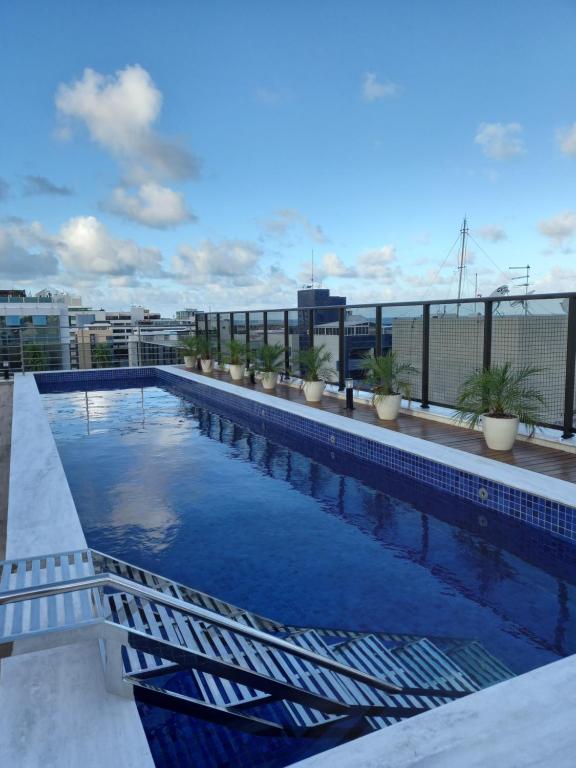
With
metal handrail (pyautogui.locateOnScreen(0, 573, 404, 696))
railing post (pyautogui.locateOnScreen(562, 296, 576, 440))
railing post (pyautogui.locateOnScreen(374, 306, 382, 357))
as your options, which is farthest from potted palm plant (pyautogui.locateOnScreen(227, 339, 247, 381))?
metal handrail (pyautogui.locateOnScreen(0, 573, 404, 696))

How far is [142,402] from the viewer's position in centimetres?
970

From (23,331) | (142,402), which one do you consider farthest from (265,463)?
(23,331)

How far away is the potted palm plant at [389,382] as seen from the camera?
6.36 m

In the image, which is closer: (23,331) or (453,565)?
(453,565)

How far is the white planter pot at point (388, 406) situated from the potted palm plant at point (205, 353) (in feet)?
21.4

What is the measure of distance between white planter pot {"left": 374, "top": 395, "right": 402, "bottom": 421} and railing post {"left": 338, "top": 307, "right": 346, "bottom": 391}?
76.6 inches

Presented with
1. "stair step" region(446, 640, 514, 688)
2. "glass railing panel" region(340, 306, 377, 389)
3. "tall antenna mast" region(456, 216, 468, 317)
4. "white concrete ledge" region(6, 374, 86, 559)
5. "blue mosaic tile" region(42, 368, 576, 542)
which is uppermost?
"tall antenna mast" region(456, 216, 468, 317)

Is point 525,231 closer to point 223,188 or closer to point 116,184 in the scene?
point 223,188

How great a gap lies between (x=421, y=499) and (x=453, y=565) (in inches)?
46.8

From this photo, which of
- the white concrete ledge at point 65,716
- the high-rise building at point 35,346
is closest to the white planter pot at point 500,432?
the white concrete ledge at point 65,716

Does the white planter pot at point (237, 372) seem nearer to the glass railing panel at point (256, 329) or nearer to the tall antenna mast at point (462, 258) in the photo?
the glass railing panel at point (256, 329)

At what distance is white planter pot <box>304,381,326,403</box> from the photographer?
784 cm

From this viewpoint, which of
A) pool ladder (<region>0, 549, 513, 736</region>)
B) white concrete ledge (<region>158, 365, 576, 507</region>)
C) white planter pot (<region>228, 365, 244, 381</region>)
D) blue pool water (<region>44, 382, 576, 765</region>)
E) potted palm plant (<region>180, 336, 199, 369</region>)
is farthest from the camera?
potted palm plant (<region>180, 336, 199, 369</region>)

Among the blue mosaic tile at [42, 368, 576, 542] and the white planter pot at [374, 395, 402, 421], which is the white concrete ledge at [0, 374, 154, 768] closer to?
the blue mosaic tile at [42, 368, 576, 542]
